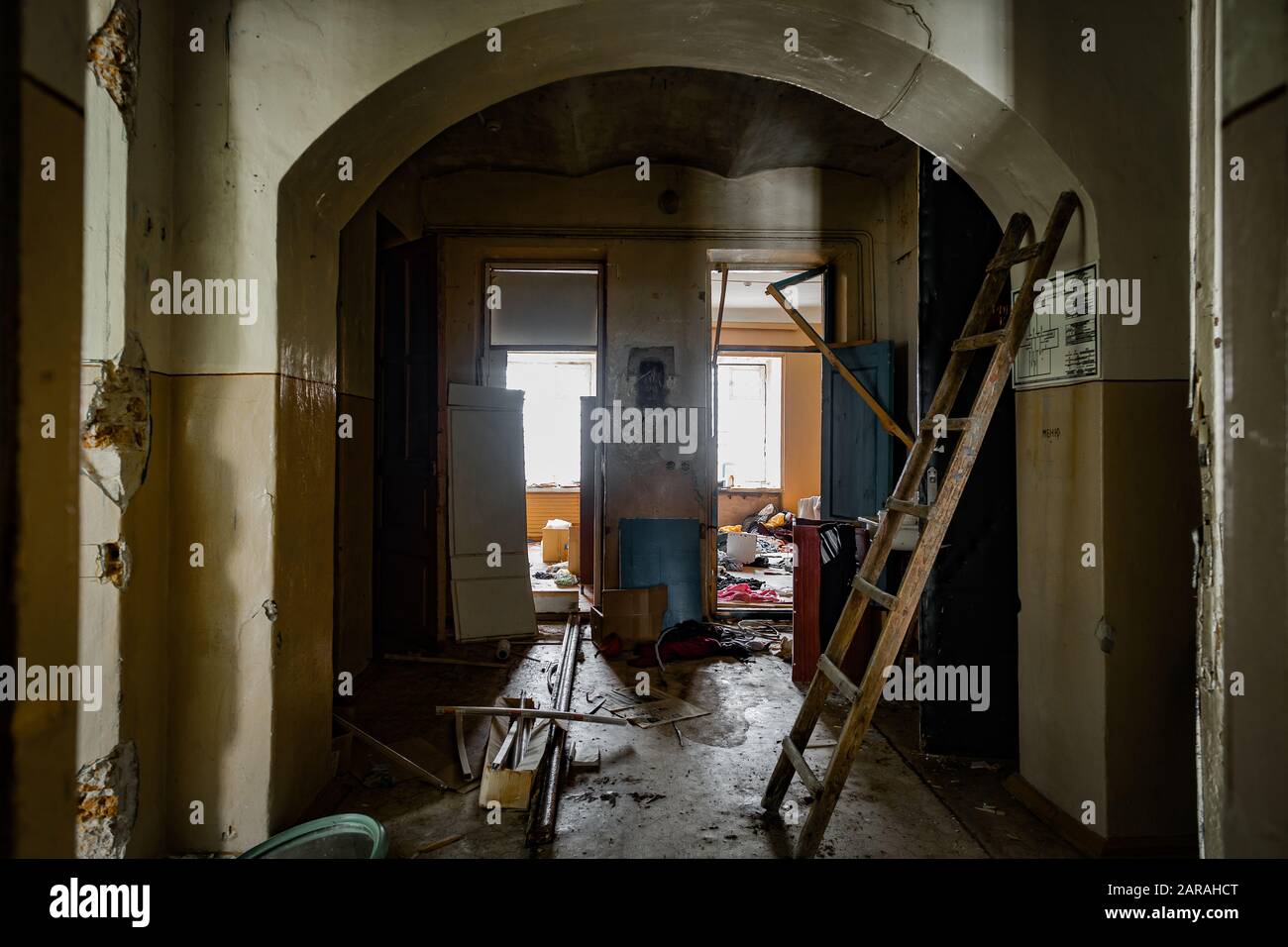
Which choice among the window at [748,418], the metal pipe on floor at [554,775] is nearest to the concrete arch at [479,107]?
the metal pipe on floor at [554,775]

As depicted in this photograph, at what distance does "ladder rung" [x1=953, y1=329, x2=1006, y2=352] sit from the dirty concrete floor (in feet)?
5.78

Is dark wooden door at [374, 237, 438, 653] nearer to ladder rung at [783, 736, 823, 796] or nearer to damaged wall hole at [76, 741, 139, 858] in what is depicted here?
damaged wall hole at [76, 741, 139, 858]

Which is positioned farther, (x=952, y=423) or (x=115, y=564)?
(x=952, y=423)

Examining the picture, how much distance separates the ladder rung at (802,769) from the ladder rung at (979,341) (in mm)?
1638

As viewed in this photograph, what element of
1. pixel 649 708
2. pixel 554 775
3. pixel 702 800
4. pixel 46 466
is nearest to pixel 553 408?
pixel 649 708

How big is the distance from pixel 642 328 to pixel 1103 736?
3763 mm

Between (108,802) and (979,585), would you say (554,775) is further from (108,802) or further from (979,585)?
(979,585)

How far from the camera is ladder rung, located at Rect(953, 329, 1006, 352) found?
223 cm

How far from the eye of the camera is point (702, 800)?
2441 mm

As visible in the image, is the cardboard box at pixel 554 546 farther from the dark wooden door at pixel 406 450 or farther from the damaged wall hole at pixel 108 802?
the damaged wall hole at pixel 108 802

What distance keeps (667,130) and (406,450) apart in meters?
2.85

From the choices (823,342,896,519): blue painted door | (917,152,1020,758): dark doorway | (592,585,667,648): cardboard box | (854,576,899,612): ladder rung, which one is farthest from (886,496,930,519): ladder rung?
(592,585,667,648): cardboard box

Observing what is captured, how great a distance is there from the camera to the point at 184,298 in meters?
2.01

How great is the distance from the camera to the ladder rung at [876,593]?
2.10 metres
